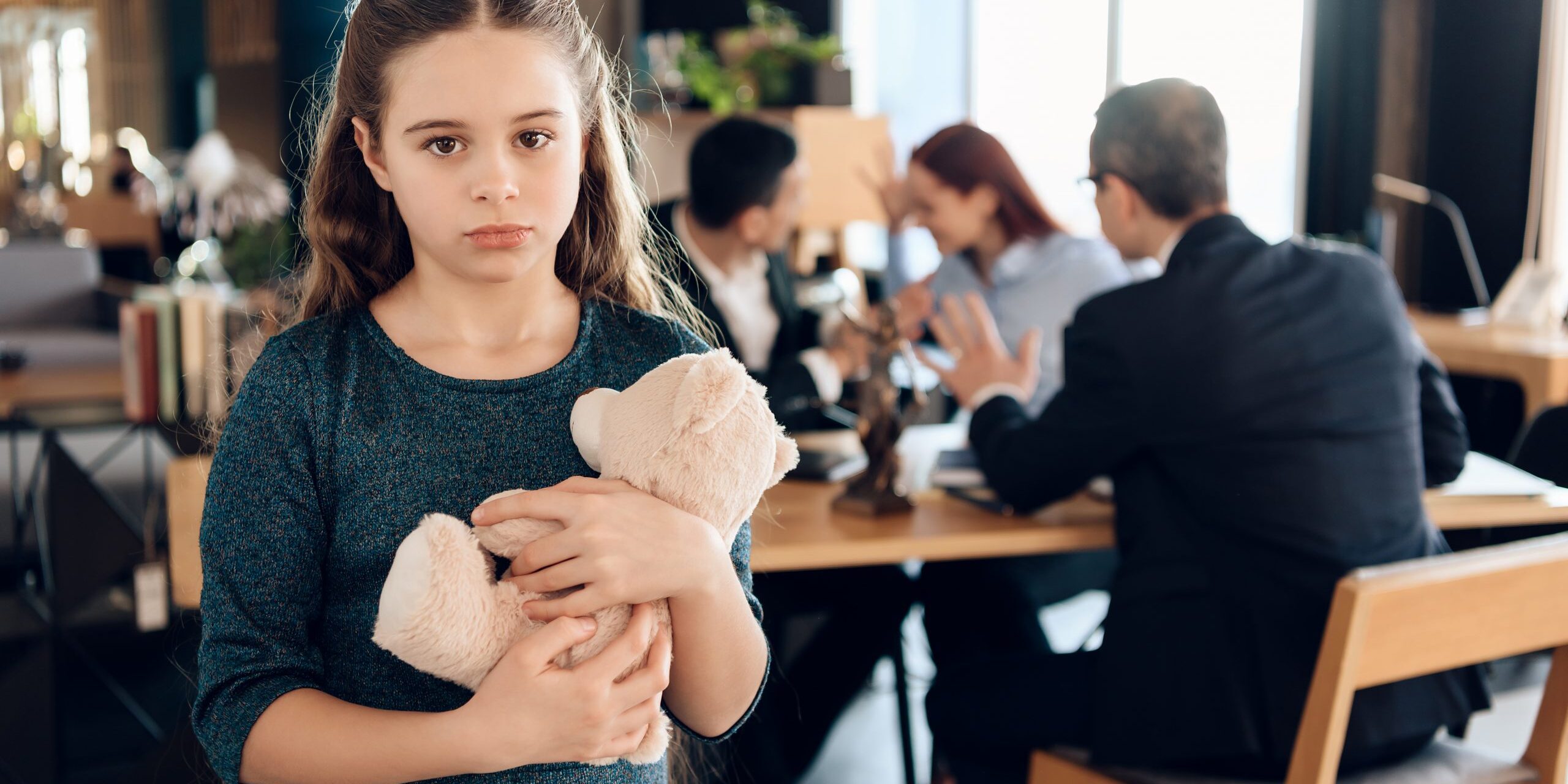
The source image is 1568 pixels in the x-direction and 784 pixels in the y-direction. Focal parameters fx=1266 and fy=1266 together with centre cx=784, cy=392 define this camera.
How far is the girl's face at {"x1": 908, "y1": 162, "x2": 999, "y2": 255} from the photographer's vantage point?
3057 mm

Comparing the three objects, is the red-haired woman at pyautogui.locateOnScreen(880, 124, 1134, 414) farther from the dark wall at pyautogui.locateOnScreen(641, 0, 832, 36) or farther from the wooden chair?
the dark wall at pyautogui.locateOnScreen(641, 0, 832, 36)

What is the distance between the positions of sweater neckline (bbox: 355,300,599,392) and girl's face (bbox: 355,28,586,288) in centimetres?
9

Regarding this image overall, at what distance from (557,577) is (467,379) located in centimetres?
23

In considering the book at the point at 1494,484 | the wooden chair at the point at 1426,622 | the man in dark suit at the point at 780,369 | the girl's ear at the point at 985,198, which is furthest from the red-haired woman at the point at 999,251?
the wooden chair at the point at 1426,622

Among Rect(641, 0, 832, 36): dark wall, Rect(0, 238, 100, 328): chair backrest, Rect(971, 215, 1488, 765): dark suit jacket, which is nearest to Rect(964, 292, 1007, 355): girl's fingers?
Rect(971, 215, 1488, 765): dark suit jacket

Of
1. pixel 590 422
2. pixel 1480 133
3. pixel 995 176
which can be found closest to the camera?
→ pixel 590 422

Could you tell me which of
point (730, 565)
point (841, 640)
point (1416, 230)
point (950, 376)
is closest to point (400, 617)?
point (730, 565)

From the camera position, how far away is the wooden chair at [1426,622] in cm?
128

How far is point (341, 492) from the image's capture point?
3.05 ft

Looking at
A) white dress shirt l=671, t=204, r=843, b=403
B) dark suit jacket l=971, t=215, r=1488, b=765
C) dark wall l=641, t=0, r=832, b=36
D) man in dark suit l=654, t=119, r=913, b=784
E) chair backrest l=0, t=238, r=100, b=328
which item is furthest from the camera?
dark wall l=641, t=0, r=832, b=36

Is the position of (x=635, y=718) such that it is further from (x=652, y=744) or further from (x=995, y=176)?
(x=995, y=176)

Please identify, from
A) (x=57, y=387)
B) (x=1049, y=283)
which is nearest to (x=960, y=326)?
(x=1049, y=283)

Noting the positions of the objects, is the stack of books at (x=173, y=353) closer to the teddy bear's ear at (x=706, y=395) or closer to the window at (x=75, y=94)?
the teddy bear's ear at (x=706, y=395)

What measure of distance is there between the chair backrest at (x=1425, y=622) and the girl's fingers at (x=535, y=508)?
2.75 feet
